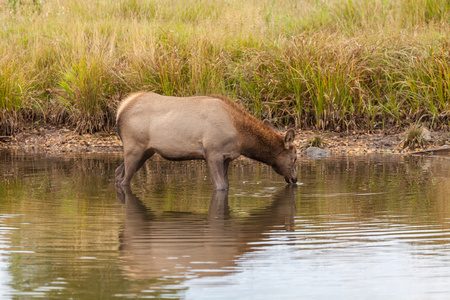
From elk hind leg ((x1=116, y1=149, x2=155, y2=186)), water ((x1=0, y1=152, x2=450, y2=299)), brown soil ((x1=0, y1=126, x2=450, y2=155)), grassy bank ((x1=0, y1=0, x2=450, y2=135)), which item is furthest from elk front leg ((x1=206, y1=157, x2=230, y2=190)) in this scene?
grassy bank ((x1=0, y1=0, x2=450, y2=135))

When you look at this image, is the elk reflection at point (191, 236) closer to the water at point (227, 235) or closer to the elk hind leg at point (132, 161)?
the water at point (227, 235)

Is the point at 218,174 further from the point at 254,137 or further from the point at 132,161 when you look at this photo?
the point at 132,161

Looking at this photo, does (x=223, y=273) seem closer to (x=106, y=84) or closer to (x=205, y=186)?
(x=205, y=186)

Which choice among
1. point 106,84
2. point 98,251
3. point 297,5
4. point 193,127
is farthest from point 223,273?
point 297,5

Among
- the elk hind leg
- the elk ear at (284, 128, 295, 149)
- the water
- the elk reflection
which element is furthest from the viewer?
the elk ear at (284, 128, 295, 149)

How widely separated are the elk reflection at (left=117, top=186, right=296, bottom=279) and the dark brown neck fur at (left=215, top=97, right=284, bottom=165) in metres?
0.99

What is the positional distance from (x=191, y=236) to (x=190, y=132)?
2794mm

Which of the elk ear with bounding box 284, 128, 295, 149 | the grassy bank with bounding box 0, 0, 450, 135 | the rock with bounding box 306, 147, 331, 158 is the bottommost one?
the rock with bounding box 306, 147, 331, 158

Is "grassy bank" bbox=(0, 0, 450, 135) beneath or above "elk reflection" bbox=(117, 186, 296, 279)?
above

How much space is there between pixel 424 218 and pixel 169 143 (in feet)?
10.4

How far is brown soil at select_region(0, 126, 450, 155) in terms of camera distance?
13396 millimetres

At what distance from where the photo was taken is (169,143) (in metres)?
9.12

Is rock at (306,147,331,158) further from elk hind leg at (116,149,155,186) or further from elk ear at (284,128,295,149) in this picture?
elk hind leg at (116,149,155,186)

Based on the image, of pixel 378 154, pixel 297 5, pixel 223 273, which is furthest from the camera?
pixel 297 5
